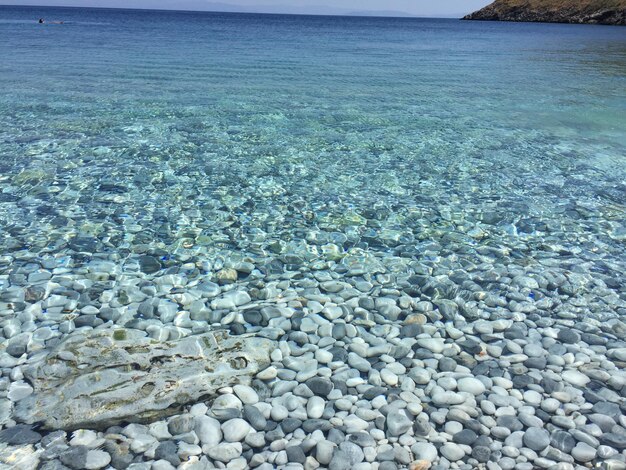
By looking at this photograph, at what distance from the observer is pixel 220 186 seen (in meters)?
9.35

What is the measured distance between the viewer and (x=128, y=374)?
184 inches

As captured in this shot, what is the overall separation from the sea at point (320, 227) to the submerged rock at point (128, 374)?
0.17 meters

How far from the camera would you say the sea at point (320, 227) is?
542cm

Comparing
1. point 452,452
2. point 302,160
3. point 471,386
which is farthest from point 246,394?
point 302,160

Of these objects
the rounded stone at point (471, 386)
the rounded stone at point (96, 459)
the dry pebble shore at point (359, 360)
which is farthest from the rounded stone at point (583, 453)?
the rounded stone at point (96, 459)

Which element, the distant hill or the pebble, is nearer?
the pebble

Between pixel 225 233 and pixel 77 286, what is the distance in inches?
85.2

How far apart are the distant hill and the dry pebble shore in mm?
115447

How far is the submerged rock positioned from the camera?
167 inches

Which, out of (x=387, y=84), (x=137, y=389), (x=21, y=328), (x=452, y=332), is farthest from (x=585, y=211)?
(x=387, y=84)

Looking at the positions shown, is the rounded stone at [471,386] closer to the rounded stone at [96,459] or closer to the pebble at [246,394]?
the pebble at [246,394]

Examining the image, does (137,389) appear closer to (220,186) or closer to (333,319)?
(333,319)

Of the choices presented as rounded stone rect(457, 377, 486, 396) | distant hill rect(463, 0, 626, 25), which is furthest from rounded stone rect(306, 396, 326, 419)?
distant hill rect(463, 0, 626, 25)

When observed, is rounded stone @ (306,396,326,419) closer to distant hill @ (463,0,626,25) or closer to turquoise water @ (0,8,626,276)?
turquoise water @ (0,8,626,276)
